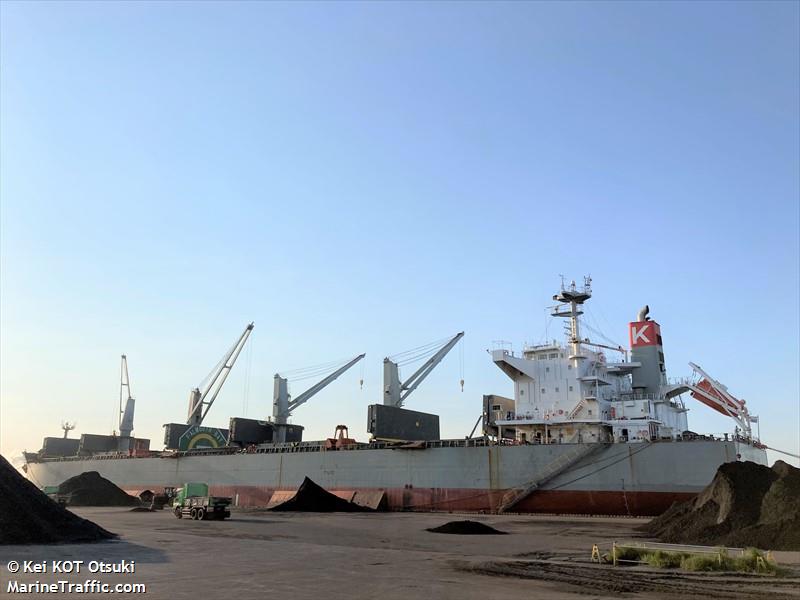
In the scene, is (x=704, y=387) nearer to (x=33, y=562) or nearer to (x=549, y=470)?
(x=549, y=470)

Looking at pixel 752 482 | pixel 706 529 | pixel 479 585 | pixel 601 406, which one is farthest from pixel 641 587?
pixel 601 406

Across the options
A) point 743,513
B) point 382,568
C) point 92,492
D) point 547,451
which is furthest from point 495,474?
point 92,492

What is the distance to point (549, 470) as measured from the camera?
35.1m

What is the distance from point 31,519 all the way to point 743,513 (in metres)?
23.7

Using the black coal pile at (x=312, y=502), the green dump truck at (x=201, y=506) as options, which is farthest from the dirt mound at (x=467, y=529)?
the black coal pile at (x=312, y=502)

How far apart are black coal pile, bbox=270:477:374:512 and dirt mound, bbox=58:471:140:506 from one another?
20157 mm

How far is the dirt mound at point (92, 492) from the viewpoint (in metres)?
48.3

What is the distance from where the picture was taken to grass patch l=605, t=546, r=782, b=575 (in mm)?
12336

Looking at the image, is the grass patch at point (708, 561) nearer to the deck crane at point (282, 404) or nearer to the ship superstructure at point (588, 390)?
the ship superstructure at point (588, 390)

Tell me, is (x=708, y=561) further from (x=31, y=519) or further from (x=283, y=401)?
(x=283, y=401)

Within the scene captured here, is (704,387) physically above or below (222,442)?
above

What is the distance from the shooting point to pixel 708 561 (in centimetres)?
1292

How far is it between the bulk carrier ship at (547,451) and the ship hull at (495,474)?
0.07 meters

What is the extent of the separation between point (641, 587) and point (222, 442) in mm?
60305
